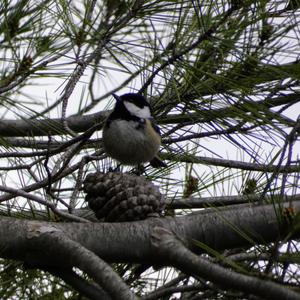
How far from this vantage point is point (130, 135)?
3100mm

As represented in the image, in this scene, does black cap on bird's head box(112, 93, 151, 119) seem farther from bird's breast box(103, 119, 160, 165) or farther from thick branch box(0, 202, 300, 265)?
thick branch box(0, 202, 300, 265)

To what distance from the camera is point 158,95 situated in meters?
2.52

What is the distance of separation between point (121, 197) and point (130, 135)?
956mm

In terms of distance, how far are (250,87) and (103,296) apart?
0.80 meters

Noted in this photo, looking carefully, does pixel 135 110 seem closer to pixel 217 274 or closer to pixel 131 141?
pixel 131 141

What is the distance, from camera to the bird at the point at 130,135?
294cm

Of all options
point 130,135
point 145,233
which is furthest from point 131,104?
point 145,233

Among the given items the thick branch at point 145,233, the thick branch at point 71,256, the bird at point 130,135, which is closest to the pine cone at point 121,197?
the thick branch at point 145,233

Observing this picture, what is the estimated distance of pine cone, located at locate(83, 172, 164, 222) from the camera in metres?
2.09

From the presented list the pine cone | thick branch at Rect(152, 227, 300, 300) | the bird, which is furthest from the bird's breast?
thick branch at Rect(152, 227, 300, 300)

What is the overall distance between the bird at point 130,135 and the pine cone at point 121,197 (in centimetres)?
63

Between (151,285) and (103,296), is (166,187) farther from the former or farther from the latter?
(103,296)

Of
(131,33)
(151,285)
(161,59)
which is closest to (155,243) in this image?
(151,285)

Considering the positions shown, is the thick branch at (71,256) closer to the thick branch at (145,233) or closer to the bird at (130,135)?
the thick branch at (145,233)
